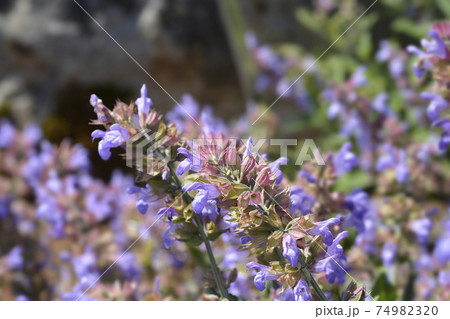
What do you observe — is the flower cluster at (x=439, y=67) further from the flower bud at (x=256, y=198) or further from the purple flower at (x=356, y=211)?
the flower bud at (x=256, y=198)

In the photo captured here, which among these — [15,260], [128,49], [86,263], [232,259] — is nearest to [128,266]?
[86,263]

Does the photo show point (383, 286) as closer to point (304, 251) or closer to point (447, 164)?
point (304, 251)

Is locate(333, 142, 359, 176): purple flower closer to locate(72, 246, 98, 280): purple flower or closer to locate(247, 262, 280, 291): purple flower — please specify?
locate(247, 262, 280, 291): purple flower

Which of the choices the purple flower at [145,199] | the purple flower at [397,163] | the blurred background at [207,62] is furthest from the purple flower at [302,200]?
the blurred background at [207,62]

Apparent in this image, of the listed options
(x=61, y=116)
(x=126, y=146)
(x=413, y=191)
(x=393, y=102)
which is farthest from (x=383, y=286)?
(x=61, y=116)

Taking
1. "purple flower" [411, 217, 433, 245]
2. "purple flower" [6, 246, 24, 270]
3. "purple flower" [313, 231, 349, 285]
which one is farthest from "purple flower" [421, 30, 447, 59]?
"purple flower" [6, 246, 24, 270]

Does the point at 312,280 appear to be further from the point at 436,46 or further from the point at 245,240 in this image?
the point at 436,46
